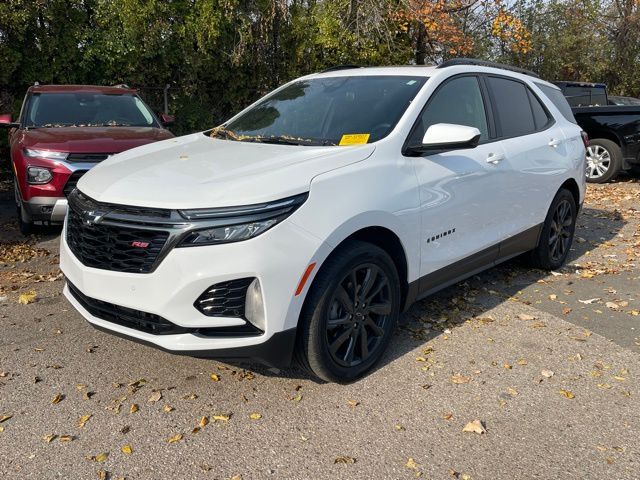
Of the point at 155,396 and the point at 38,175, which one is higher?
the point at 38,175

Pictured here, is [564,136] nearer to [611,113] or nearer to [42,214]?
[42,214]

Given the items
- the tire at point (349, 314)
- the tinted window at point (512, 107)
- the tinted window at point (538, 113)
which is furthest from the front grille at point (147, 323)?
the tinted window at point (538, 113)

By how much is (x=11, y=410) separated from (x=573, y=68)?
25219mm

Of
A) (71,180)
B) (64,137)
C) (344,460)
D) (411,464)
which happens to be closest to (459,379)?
(411,464)

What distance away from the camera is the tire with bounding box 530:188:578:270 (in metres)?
5.49

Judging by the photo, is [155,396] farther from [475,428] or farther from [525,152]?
[525,152]

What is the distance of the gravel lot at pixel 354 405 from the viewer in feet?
9.20

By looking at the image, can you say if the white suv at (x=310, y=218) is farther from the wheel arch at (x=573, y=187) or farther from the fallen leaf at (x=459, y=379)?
the wheel arch at (x=573, y=187)

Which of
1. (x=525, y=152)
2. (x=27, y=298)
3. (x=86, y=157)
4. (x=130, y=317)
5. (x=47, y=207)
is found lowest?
(x=27, y=298)

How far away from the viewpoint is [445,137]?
365 cm

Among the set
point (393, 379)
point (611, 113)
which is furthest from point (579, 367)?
point (611, 113)

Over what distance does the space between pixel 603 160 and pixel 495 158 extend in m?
7.65

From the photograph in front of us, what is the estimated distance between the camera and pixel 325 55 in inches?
512

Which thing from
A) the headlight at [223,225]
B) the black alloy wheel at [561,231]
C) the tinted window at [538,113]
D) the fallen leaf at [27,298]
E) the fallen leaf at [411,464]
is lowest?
the fallen leaf at [27,298]
